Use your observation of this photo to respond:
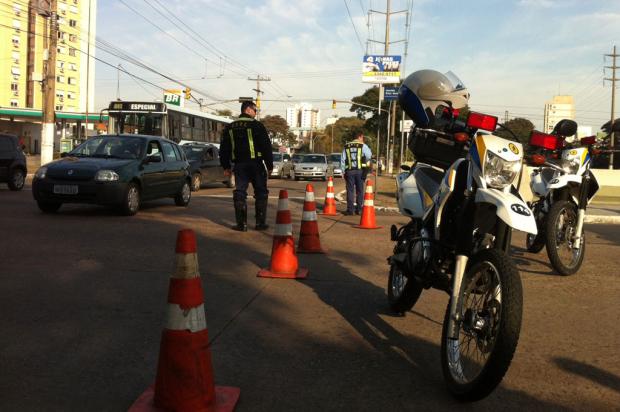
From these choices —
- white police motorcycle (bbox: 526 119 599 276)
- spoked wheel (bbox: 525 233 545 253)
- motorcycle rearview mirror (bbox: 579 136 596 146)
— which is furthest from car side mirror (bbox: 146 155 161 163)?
motorcycle rearview mirror (bbox: 579 136 596 146)

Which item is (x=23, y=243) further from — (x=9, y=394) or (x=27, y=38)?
(x=27, y=38)

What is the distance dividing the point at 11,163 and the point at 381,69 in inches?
1139

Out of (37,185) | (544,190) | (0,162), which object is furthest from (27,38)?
(544,190)

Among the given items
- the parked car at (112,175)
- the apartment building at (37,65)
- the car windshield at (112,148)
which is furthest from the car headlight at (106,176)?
the apartment building at (37,65)

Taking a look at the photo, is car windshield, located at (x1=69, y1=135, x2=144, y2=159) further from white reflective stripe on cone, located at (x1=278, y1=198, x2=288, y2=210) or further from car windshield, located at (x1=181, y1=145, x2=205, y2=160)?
car windshield, located at (x1=181, y1=145, x2=205, y2=160)

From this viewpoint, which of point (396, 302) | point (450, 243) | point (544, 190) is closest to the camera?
point (450, 243)

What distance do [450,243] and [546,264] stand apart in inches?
168

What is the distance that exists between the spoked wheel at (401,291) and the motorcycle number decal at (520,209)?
1281 mm

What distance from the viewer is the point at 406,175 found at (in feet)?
16.3

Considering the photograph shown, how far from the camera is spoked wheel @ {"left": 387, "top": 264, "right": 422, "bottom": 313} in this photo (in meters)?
4.43

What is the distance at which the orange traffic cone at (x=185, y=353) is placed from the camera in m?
2.76

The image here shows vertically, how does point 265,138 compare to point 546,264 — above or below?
above

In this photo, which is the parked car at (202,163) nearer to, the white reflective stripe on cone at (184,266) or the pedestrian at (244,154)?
the pedestrian at (244,154)

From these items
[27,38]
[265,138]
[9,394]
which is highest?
[27,38]
